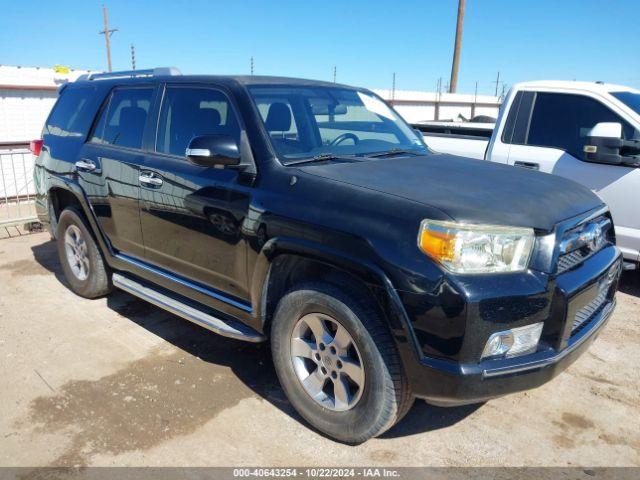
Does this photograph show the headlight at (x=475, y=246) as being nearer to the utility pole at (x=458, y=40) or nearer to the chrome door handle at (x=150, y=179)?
the chrome door handle at (x=150, y=179)

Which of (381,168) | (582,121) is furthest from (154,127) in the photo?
(582,121)

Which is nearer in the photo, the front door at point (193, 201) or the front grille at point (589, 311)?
the front grille at point (589, 311)

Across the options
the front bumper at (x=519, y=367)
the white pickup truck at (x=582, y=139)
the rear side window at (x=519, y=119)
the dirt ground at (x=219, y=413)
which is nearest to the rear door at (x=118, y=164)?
the dirt ground at (x=219, y=413)

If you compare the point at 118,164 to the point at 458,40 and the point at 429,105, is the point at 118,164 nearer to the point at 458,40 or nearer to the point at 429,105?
the point at 458,40

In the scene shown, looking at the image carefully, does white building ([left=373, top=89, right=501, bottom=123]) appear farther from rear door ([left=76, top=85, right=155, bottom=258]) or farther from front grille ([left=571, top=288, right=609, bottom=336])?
front grille ([left=571, top=288, right=609, bottom=336])

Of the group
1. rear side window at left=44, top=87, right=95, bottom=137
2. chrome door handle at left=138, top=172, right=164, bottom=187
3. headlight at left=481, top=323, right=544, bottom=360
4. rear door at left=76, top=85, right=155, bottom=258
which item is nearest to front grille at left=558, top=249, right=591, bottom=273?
headlight at left=481, top=323, right=544, bottom=360

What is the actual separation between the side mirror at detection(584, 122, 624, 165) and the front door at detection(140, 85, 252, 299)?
3449mm

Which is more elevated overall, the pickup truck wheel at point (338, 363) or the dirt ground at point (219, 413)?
the pickup truck wheel at point (338, 363)

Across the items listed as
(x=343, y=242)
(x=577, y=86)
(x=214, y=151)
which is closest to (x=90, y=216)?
(x=214, y=151)

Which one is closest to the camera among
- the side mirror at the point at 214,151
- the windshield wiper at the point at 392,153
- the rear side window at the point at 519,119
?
the side mirror at the point at 214,151

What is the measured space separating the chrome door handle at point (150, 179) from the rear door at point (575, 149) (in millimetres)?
3648

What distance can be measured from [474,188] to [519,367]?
0.96 meters

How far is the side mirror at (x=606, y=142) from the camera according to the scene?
4.76 meters

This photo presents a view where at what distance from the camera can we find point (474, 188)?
282cm
